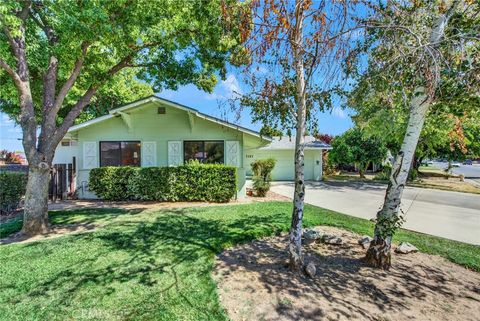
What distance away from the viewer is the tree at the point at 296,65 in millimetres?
3705

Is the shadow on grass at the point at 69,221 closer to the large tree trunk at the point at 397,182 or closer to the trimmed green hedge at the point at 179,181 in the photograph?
the trimmed green hedge at the point at 179,181

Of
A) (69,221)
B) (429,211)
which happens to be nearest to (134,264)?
(69,221)

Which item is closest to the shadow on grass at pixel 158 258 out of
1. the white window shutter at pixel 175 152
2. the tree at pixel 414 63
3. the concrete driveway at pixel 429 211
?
the tree at pixel 414 63

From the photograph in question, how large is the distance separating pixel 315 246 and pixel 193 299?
3103 millimetres

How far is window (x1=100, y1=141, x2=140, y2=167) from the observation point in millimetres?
11703

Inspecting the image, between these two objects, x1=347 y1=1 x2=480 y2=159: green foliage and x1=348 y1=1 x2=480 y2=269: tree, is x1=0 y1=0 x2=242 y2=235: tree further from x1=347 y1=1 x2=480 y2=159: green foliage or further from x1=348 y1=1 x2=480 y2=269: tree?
x1=348 y1=1 x2=480 y2=269: tree

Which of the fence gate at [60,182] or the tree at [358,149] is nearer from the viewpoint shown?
the fence gate at [60,182]

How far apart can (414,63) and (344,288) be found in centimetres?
336

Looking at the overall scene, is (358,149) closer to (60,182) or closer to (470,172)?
(60,182)

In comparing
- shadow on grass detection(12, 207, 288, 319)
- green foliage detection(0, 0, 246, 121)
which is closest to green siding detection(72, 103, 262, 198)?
green foliage detection(0, 0, 246, 121)

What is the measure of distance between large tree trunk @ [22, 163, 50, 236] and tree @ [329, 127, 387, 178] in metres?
19.5

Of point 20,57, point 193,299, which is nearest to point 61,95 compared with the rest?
A: point 20,57

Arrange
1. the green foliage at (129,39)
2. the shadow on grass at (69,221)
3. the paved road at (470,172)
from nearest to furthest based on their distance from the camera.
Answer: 1. the green foliage at (129,39)
2. the shadow on grass at (69,221)
3. the paved road at (470,172)

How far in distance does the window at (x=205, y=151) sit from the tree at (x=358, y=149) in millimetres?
12817
